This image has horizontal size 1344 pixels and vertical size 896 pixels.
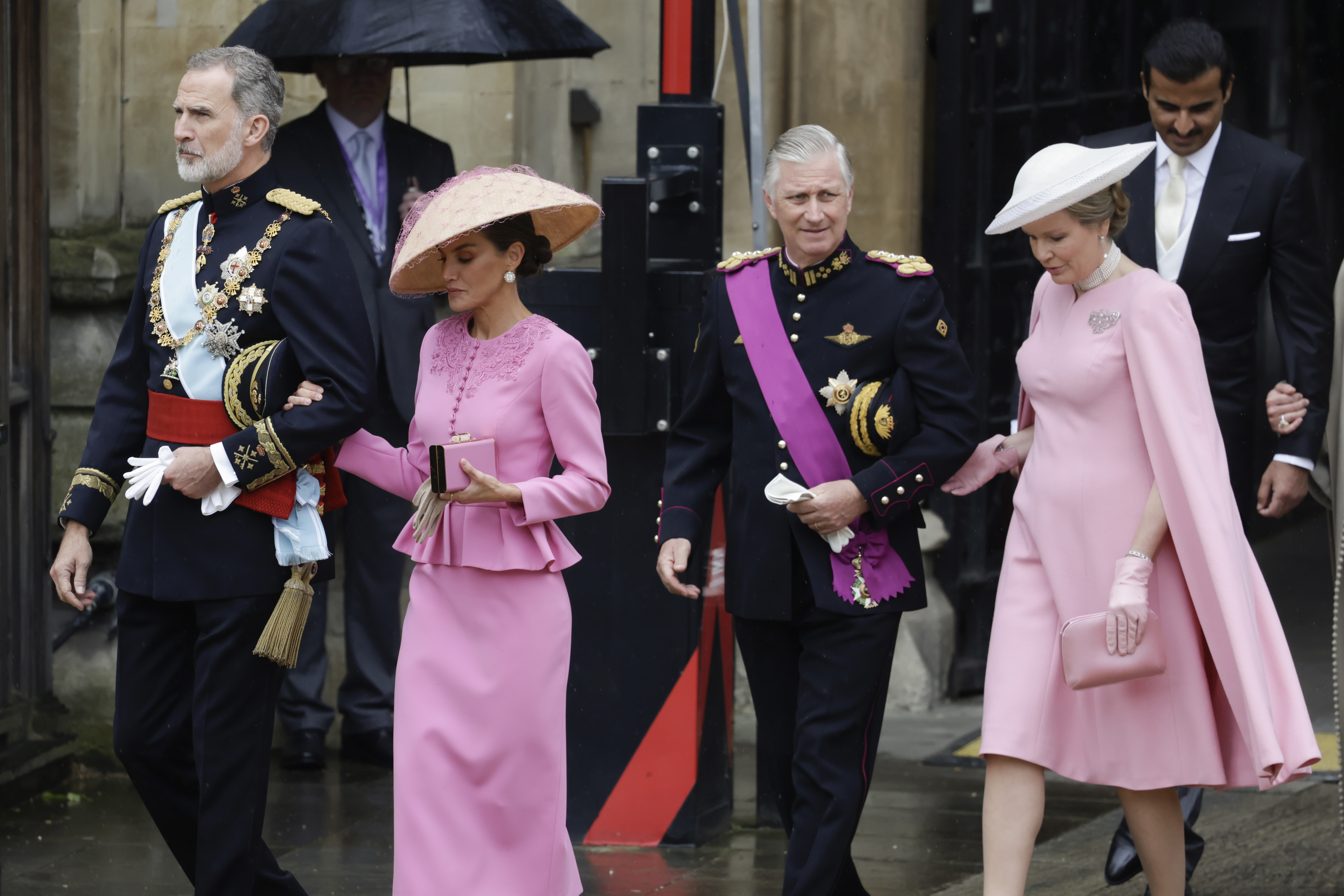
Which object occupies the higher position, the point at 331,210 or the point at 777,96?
the point at 777,96

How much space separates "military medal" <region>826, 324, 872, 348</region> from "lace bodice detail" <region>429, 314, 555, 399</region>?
66 cm

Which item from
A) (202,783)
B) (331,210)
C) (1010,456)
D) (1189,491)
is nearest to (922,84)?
(331,210)

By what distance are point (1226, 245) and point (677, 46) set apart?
62.2 inches

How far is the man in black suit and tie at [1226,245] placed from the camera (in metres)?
5.12

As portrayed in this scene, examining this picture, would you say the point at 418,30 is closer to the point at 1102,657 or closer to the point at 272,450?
the point at 272,450

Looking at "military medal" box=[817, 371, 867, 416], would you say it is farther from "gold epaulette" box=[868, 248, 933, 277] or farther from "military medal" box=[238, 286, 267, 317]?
"military medal" box=[238, 286, 267, 317]

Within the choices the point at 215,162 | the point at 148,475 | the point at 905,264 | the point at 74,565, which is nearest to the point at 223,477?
the point at 148,475

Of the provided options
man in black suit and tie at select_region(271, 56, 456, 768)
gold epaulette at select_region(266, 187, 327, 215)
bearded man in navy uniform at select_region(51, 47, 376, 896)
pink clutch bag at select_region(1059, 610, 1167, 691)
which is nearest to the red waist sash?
bearded man in navy uniform at select_region(51, 47, 376, 896)

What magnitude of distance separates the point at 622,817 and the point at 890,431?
1.71m

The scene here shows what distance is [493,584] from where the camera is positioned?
4332mm

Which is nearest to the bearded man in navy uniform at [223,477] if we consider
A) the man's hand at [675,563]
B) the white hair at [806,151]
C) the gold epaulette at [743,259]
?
the man's hand at [675,563]

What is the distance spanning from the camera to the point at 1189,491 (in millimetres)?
4207

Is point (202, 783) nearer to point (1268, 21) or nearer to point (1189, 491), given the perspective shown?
point (1189, 491)

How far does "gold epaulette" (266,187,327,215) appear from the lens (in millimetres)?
4492
